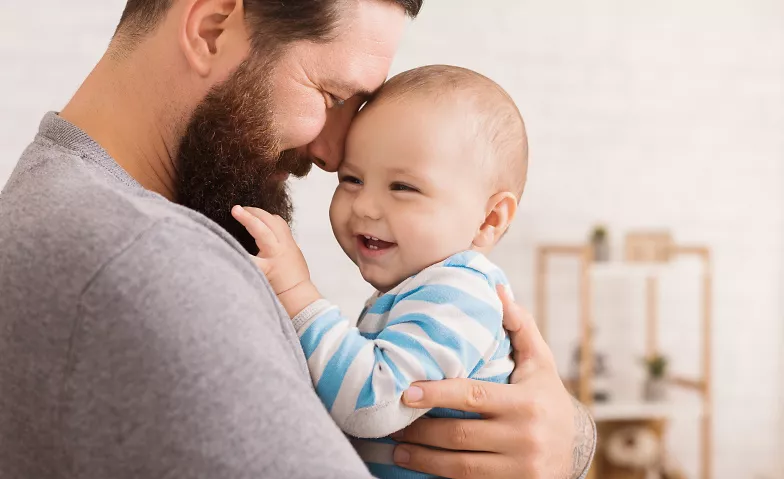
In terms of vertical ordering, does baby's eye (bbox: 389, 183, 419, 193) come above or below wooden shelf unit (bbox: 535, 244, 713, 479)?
above

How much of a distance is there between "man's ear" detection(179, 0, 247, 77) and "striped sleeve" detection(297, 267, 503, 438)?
38 centimetres

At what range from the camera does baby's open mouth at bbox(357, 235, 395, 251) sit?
1.28m

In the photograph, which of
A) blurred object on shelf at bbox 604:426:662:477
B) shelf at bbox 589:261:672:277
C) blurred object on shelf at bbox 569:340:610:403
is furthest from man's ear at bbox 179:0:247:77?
blurred object on shelf at bbox 604:426:662:477

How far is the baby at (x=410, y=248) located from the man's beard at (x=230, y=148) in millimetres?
66

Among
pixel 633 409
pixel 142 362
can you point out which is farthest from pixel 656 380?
pixel 142 362

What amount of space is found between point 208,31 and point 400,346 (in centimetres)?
50

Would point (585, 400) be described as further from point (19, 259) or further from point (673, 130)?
point (19, 259)

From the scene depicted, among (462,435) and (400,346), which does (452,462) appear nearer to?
(462,435)

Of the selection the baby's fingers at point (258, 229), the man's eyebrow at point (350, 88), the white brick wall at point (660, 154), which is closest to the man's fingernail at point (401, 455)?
the baby's fingers at point (258, 229)

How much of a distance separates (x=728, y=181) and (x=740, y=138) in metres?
0.24

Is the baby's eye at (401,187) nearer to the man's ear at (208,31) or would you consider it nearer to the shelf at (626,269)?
the man's ear at (208,31)

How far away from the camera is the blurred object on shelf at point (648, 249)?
3.97m

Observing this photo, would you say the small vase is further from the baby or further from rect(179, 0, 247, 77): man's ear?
rect(179, 0, 247, 77): man's ear

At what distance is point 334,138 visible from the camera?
1.33m
